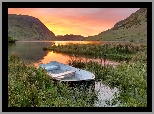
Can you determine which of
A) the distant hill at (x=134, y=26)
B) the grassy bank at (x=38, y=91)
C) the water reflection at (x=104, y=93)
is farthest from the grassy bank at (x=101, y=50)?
the grassy bank at (x=38, y=91)

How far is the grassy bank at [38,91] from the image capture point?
6219 mm

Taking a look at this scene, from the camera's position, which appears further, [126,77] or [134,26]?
[126,77]

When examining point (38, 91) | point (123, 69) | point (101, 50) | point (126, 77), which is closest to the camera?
point (38, 91)

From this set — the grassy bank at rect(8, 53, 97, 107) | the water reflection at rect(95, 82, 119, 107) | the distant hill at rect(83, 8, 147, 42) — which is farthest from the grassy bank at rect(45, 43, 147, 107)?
the grassy bank at rect(8, 53, 97, 107)

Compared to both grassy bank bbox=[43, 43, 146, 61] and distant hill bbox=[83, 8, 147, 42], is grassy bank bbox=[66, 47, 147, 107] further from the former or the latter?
grassy bank bbox=[43, 43, 146, 61]

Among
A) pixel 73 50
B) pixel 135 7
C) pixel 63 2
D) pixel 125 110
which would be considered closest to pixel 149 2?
pixel 135 7

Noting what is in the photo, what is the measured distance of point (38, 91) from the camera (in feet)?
24.1

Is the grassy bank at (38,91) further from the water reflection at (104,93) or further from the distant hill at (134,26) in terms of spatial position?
the distant hill at (134,26)

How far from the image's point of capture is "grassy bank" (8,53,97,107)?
6.22 metres

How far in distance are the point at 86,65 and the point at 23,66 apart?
13.1 ft

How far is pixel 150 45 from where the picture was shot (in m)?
4.80

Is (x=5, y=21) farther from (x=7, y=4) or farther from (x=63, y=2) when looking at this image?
(x=63, y=2)

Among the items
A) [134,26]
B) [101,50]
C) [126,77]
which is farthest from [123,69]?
[101,50]

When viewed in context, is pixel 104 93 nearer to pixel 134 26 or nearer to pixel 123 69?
pixel 123 69
